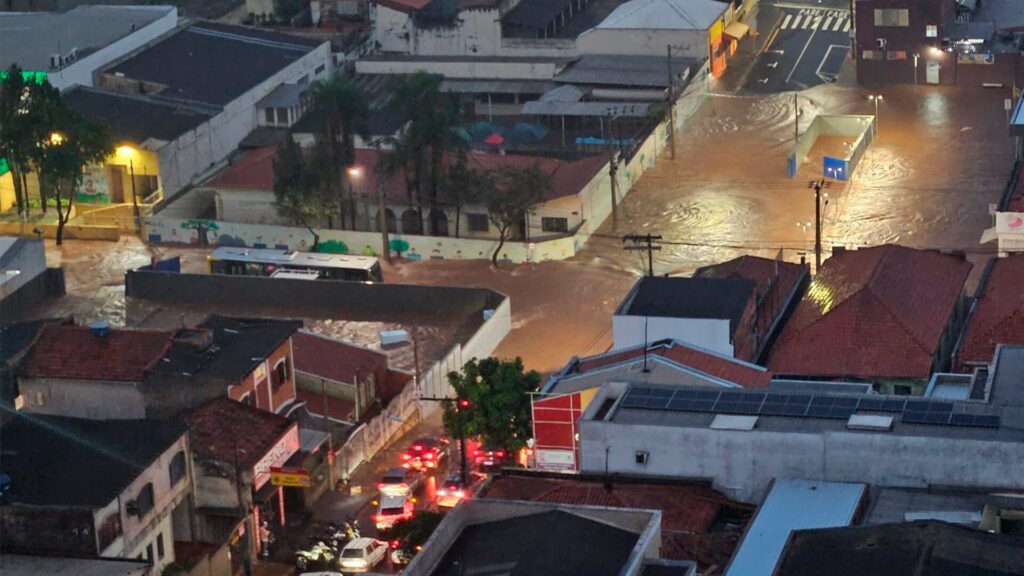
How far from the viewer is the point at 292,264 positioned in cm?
3791

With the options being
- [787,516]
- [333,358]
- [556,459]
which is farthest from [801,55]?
[787,516]

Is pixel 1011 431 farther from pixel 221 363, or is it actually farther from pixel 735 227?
pixel 735 227

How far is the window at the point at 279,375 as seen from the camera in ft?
99.6

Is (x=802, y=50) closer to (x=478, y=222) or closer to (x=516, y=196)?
(x=478, y=222)

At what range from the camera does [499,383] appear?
28.6 m

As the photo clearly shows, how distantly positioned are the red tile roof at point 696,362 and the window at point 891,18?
22.0m

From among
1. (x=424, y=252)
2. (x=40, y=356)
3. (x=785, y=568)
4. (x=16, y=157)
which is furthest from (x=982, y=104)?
(x=785, y=568)

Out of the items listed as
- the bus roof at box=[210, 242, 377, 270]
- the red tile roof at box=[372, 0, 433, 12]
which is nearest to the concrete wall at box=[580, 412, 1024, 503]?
the bus roof at box=[210, 242, 377, 270]

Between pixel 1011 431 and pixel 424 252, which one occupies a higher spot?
pixel 1011 431

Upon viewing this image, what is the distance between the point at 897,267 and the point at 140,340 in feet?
38.6

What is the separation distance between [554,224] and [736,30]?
1418 cm

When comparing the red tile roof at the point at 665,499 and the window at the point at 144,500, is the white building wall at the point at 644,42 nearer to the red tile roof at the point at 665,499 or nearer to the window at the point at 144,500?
the red tile roof at the point at 665,499

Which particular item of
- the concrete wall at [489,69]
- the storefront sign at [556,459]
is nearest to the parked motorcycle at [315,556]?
the storefront sign at [556,459]

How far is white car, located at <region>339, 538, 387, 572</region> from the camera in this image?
2598 centimetres
